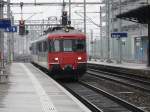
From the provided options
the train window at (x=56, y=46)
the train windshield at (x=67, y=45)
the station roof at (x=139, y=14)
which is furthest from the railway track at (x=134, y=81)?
the station roof at (x=139, y=14)

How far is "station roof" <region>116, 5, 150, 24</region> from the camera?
4025cm

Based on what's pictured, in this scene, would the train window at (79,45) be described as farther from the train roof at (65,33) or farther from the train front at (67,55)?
the train roof at (65,33)

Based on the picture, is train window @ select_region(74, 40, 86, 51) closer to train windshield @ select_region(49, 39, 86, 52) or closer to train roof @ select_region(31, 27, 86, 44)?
train windshield @ select_region(49, 39, 86, 52)

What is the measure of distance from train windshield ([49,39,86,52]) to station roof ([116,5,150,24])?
9.32m

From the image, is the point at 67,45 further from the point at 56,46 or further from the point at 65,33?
the point at 65,33

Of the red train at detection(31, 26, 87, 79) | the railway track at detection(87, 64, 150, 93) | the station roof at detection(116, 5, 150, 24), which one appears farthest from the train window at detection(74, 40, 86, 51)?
the station roof at detection(116, 5, 150, 24)

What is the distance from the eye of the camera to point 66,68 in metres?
30.8

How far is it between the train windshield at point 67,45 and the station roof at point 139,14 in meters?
9.32

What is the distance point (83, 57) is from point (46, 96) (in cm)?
1265

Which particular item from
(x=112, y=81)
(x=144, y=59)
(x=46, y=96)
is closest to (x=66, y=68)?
(x=112, y=81)

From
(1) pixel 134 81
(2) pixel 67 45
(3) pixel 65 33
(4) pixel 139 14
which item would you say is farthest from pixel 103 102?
(4) pixel 139 14

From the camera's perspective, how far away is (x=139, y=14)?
4297 cm

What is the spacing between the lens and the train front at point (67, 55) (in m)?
30.8

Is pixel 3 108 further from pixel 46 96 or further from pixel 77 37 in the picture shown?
pixel 77 37
